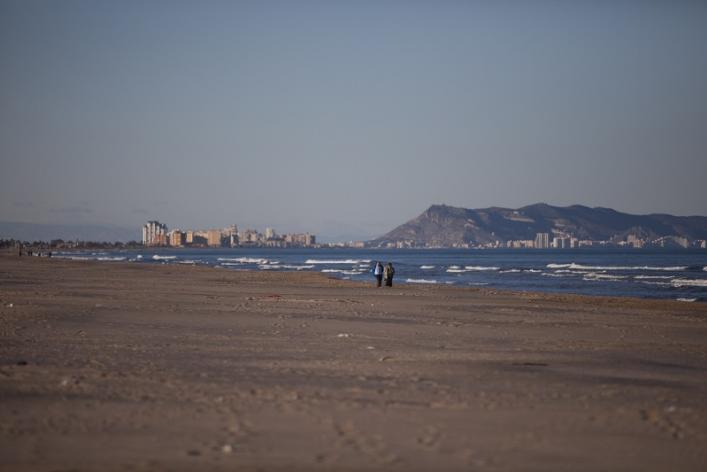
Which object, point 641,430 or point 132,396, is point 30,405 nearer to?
point 132,396

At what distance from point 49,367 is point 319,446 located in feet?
17.0

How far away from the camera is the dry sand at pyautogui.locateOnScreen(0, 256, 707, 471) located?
608cm

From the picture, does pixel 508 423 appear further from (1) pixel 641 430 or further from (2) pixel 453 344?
(2) pixel 453 344

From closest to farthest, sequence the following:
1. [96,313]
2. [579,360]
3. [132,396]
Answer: [132,396]
[579,360]
[96,313]

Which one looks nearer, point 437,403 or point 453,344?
point 437,403

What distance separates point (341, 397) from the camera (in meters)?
8.23

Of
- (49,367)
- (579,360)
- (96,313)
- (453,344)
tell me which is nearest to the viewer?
(49,367)

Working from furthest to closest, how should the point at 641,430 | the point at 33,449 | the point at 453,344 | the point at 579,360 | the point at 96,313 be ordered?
the point at 96,313 → the point at 453,344 → the point at 579,360 → the point at 641,430 → the point at 33,449

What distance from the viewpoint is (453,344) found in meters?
13.8

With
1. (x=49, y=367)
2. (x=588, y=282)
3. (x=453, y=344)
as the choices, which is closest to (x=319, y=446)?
(x=49, y=367)

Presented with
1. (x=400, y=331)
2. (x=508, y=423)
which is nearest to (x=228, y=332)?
(x=400, y=331)

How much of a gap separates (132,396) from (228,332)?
668 cm

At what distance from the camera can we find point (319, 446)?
246 inches

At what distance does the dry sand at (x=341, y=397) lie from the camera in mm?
6078
